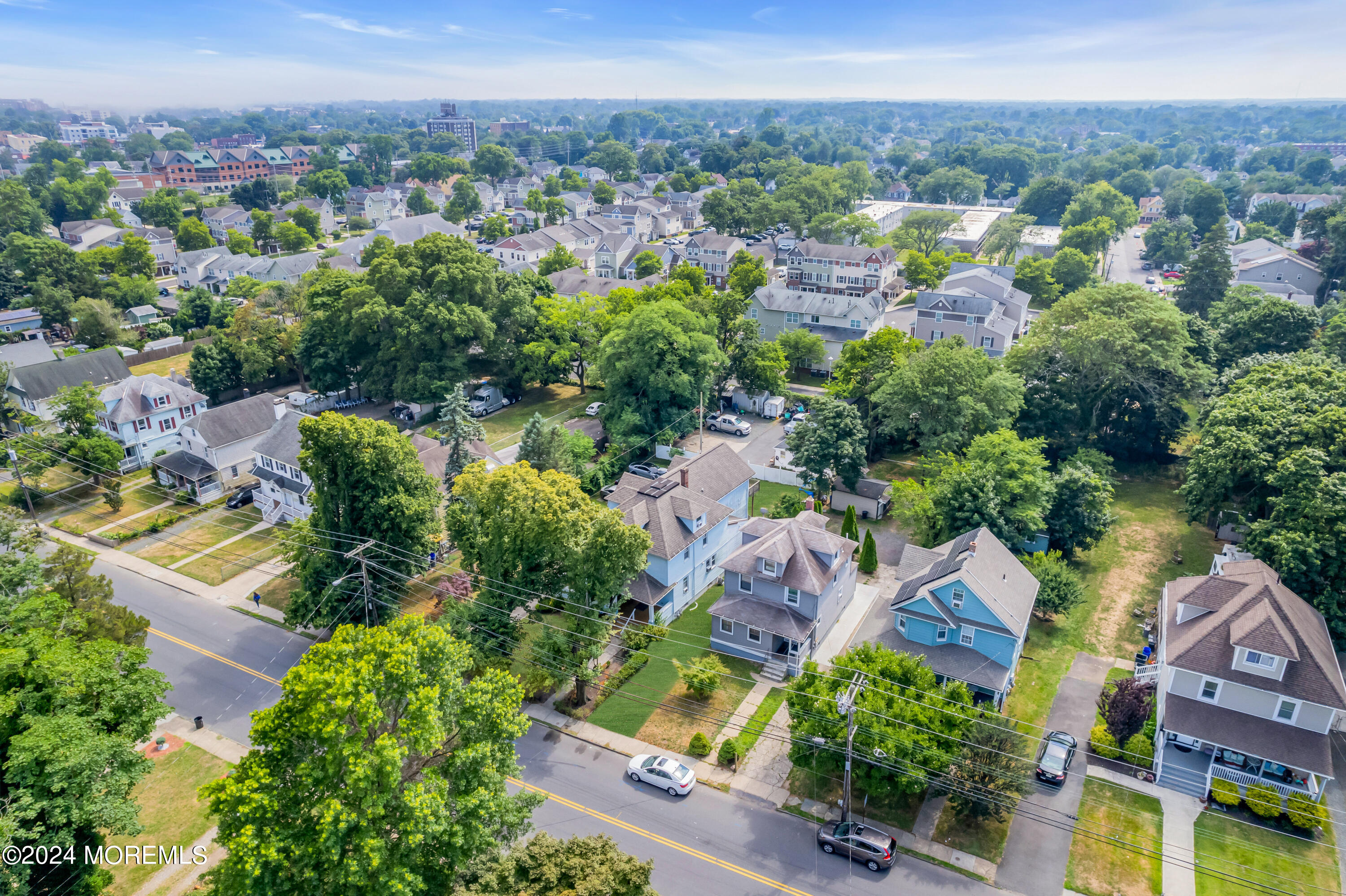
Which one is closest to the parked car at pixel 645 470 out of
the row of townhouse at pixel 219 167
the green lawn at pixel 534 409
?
the green lawn at pixel 534 409

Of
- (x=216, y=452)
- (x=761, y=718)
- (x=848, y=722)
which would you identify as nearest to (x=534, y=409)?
(x=216, y=452)

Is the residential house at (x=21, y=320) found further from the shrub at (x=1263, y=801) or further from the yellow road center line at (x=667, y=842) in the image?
the shrub at (x=1263, y=801)

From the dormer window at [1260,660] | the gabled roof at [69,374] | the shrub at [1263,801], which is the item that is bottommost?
the shrub at [1263,801]

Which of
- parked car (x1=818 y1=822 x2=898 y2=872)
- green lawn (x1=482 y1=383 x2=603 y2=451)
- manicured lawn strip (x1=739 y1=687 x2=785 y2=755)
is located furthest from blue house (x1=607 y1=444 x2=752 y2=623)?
green lawn (x1=482 y1=383 x2=603 y2=451)

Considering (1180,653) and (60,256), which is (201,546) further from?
(60,256)

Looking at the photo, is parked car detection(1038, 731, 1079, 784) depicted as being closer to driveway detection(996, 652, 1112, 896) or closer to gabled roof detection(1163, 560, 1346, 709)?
driveway detection(996, 652, 1112, 896)
